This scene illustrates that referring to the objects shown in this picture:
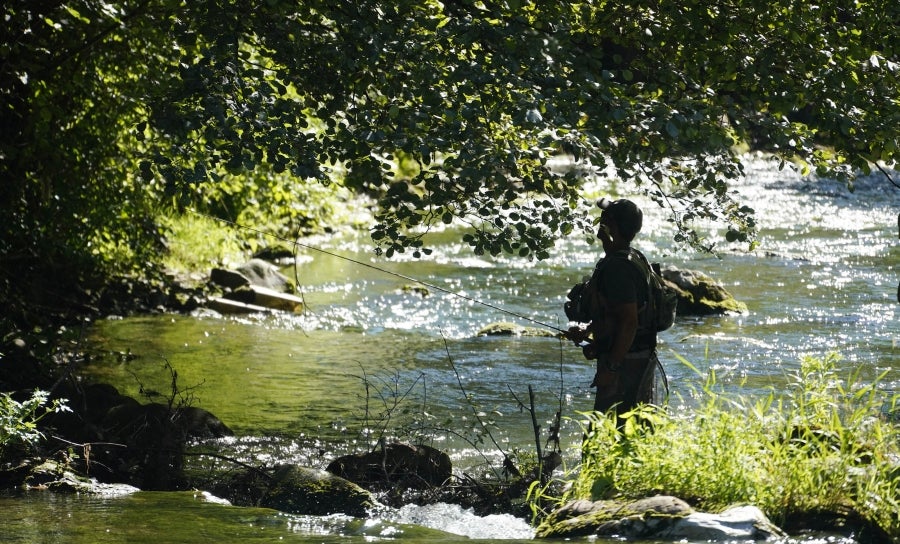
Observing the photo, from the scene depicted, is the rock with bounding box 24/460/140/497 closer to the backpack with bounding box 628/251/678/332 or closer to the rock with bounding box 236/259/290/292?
the backpack with bounding box 628/251/678/332

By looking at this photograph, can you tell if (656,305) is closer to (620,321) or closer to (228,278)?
(620,321)

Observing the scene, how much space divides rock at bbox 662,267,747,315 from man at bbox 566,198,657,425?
895cm

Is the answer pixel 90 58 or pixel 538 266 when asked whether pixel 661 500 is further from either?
pixel 538 266

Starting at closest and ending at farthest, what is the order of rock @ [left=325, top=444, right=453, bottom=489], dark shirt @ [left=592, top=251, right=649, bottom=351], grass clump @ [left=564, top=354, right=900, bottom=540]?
grass clump @ [left=564, top=354, right=900, bottom=540] < dark shirt @ [left=592, top=251, right=649, bottom=351] < rock @ [left=325, top=444, right=453, bottom=489]

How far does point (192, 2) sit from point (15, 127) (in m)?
6.01

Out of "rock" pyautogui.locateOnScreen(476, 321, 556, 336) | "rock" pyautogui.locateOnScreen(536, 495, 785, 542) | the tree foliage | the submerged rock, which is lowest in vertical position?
the submerged rock

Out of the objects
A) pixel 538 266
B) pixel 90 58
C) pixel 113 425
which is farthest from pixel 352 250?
pixel 113 425

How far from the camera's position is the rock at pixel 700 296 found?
613 inches

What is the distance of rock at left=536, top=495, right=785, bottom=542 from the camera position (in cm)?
481

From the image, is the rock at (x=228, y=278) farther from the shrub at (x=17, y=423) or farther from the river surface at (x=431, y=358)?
the shrub at (x=17, y=423)

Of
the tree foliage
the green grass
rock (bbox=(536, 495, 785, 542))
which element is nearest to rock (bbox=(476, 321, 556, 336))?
the green grass

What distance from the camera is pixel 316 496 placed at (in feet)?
21.9

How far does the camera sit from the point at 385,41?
6.57 meters

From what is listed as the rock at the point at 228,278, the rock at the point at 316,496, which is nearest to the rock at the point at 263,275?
the rock at the point at 228,278
